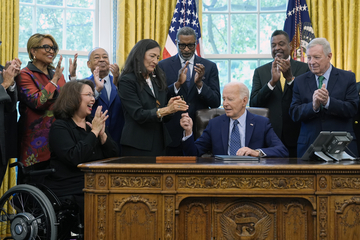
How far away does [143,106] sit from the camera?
10.9ft

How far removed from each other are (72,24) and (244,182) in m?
3.96

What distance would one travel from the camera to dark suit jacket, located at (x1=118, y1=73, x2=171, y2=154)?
319 cm

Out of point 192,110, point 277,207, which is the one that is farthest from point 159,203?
point 192,110

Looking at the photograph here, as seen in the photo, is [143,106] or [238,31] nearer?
[143,106]

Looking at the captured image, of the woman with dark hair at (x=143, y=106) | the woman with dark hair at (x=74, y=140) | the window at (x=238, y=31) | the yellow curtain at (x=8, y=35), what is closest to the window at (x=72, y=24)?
the yellow curtain at (x=8, y=35)

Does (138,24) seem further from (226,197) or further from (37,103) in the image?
(226,197)

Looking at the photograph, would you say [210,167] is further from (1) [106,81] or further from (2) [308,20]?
(2) [308,20]

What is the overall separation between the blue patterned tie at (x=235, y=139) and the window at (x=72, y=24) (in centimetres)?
281

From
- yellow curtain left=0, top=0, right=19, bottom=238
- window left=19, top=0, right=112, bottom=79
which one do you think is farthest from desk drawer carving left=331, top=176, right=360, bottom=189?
window left=19, top=0, right=112, bottom=79

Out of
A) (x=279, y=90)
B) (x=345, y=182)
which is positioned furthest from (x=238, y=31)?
(x=345, y=182)

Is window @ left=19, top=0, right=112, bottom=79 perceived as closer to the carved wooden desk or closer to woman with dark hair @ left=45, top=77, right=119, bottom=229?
woman with dark hair @ left=45, top=77, right=119, bottom=229

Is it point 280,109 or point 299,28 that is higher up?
point 299,28

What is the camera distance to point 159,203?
2463 mm

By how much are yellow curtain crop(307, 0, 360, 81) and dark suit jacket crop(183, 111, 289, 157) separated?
2510 millimetres
